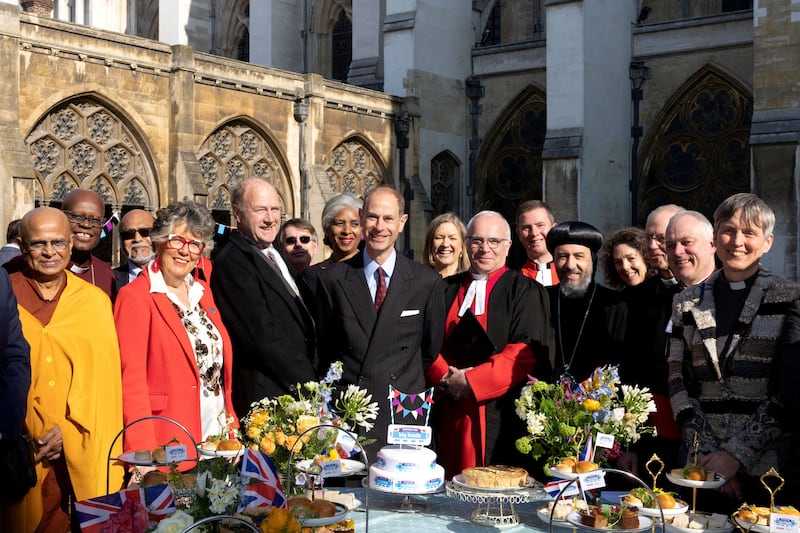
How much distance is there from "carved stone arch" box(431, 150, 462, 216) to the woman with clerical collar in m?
15.5

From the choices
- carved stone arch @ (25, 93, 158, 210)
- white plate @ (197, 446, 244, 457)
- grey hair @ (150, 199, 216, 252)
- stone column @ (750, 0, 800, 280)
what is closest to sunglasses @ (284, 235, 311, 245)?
grey hair @ (150, 199, 216, 252)

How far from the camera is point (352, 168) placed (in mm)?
17297

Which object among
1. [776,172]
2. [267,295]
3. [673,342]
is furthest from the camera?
[776,172]

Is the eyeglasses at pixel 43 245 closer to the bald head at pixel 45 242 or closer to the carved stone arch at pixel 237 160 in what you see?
the bald head at pixel 45 242

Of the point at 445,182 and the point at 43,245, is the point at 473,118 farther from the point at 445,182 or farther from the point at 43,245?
the point at 43,245

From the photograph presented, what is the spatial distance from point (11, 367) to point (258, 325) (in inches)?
45.4

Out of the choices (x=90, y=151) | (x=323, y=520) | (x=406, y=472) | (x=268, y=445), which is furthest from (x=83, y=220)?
(x=90, y=151)

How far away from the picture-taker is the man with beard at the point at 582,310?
14.7 ft

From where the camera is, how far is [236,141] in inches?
601

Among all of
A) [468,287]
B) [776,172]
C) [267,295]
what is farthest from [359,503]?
[776,172]

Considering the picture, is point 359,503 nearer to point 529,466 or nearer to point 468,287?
point 529,466

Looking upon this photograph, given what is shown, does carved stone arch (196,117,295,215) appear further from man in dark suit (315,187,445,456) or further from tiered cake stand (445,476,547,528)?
tiered cake stand (445,476,547,528)

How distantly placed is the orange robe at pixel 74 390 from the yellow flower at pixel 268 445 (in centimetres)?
105

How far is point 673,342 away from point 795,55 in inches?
469
